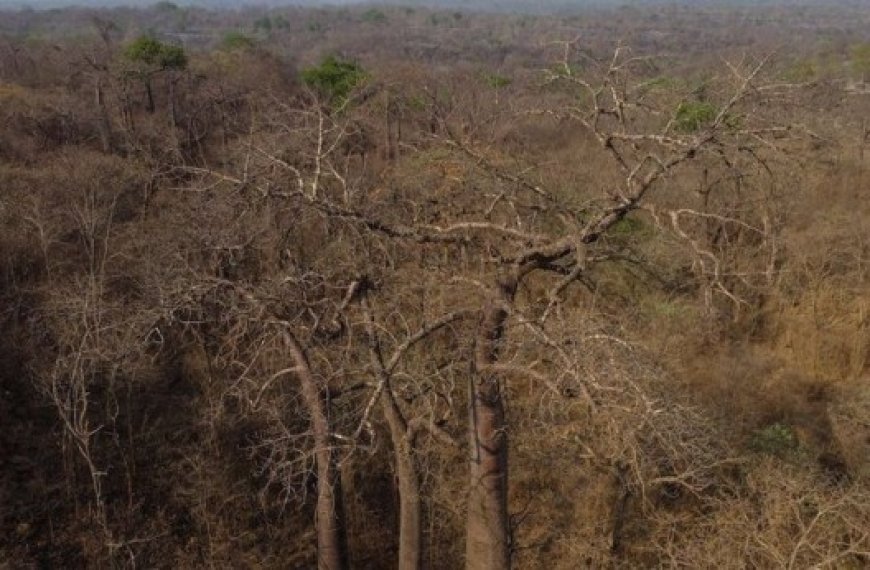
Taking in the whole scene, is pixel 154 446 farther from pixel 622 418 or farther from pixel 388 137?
pixel 388 137

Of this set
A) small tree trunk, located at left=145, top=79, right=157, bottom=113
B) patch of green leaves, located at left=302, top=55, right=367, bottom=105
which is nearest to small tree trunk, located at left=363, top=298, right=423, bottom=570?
patch of green leaves, located at left=302, top=55, right=367, bottom=105

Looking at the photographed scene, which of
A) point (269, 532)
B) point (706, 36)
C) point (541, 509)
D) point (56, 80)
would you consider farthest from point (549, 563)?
point (706, 36)

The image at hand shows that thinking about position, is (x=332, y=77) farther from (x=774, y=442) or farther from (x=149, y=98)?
(x=774, y=442)

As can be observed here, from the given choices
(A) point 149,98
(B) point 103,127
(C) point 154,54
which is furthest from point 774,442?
(C) point 154,54

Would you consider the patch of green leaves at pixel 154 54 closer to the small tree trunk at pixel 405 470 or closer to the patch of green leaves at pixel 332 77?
Answer: the patch of green leaves at pixel 332 77

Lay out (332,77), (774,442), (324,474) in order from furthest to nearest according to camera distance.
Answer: (332,77)
(774,442)
(324,474)

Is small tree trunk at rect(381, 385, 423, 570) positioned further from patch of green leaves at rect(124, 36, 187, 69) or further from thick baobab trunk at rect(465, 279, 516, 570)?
patch of green leaves at rect(124, 36, 187, 69)
